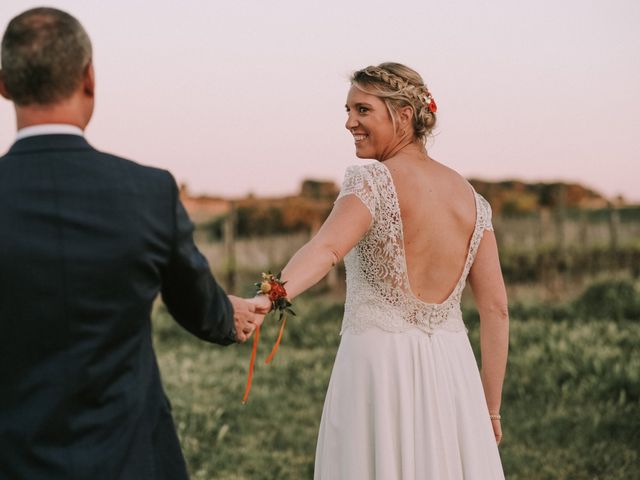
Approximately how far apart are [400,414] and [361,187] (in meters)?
0.88

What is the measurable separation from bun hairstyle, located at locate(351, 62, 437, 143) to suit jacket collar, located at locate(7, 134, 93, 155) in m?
1.64

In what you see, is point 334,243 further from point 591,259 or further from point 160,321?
point 591,259

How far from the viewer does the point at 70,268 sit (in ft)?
6.72

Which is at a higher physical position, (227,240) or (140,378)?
(140,378)

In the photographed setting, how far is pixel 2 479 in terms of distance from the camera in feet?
6.84

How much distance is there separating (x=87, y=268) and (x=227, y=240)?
15195mm

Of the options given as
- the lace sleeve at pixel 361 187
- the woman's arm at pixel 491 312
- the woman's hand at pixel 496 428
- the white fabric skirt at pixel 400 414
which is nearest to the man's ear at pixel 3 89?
the lace sleeve at pixel 361 187

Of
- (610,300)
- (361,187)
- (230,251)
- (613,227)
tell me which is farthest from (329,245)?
(613,227)

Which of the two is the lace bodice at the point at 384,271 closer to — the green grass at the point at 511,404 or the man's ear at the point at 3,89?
the man's ear at the point at 3,89

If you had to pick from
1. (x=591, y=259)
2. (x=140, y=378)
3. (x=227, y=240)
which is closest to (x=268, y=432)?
(x=140, y=378)

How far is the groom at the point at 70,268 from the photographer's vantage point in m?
2.05

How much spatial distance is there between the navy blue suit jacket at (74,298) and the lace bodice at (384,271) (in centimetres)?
131

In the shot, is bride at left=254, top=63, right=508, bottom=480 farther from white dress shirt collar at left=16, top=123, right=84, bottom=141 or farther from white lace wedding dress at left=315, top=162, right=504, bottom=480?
white dress shirt collar at left=16, top=123, right=84, bottom=141

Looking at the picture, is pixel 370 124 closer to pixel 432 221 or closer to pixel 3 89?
pixel 432 221
